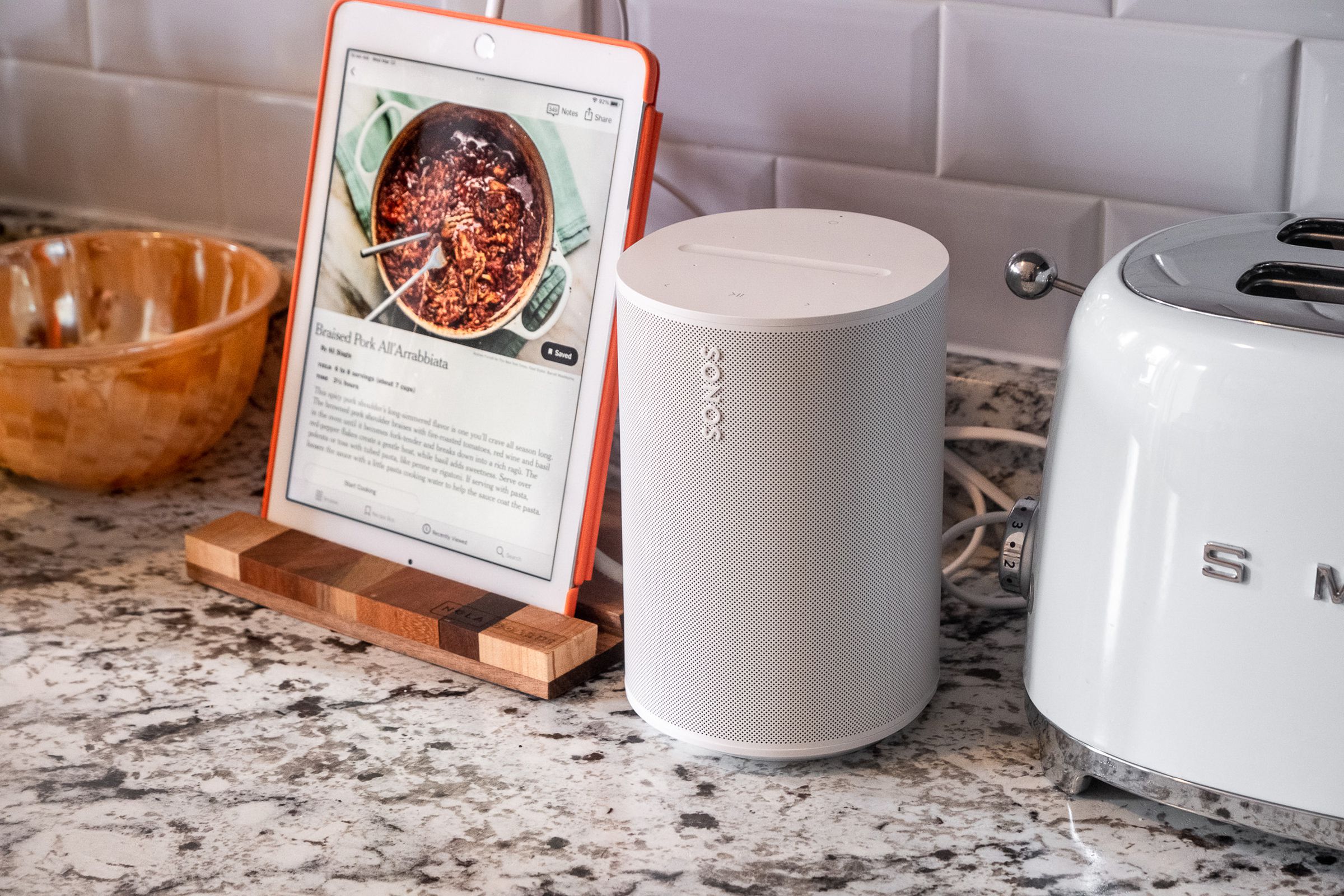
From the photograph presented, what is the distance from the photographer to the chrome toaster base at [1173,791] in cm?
59

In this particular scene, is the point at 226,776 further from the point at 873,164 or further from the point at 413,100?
the point at 873,164

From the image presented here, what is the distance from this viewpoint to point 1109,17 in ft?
2.53

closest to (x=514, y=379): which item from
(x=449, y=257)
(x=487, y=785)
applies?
(x=449, y=257)

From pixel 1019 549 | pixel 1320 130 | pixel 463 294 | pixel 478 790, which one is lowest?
pixel 478 790

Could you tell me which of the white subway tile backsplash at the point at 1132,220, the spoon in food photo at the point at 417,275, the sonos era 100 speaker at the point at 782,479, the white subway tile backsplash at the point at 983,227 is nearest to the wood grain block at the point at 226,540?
the spoon in food photo at the point at 417,275

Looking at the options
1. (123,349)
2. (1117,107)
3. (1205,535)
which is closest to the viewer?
(1205,535)

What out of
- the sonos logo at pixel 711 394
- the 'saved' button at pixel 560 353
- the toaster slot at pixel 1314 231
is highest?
the toaster slot at pixel 1314 231

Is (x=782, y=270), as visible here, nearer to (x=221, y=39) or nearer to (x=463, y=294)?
(x=463, y=294)

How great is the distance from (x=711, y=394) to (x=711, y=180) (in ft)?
1.08

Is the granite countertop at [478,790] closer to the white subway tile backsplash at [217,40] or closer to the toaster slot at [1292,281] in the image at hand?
the toaster slot at [1292,281]

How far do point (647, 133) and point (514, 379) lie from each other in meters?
0.16

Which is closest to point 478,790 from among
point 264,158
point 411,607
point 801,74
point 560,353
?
point 411,607

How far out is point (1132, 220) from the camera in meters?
0.80

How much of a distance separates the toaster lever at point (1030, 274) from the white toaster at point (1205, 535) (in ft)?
0.14
